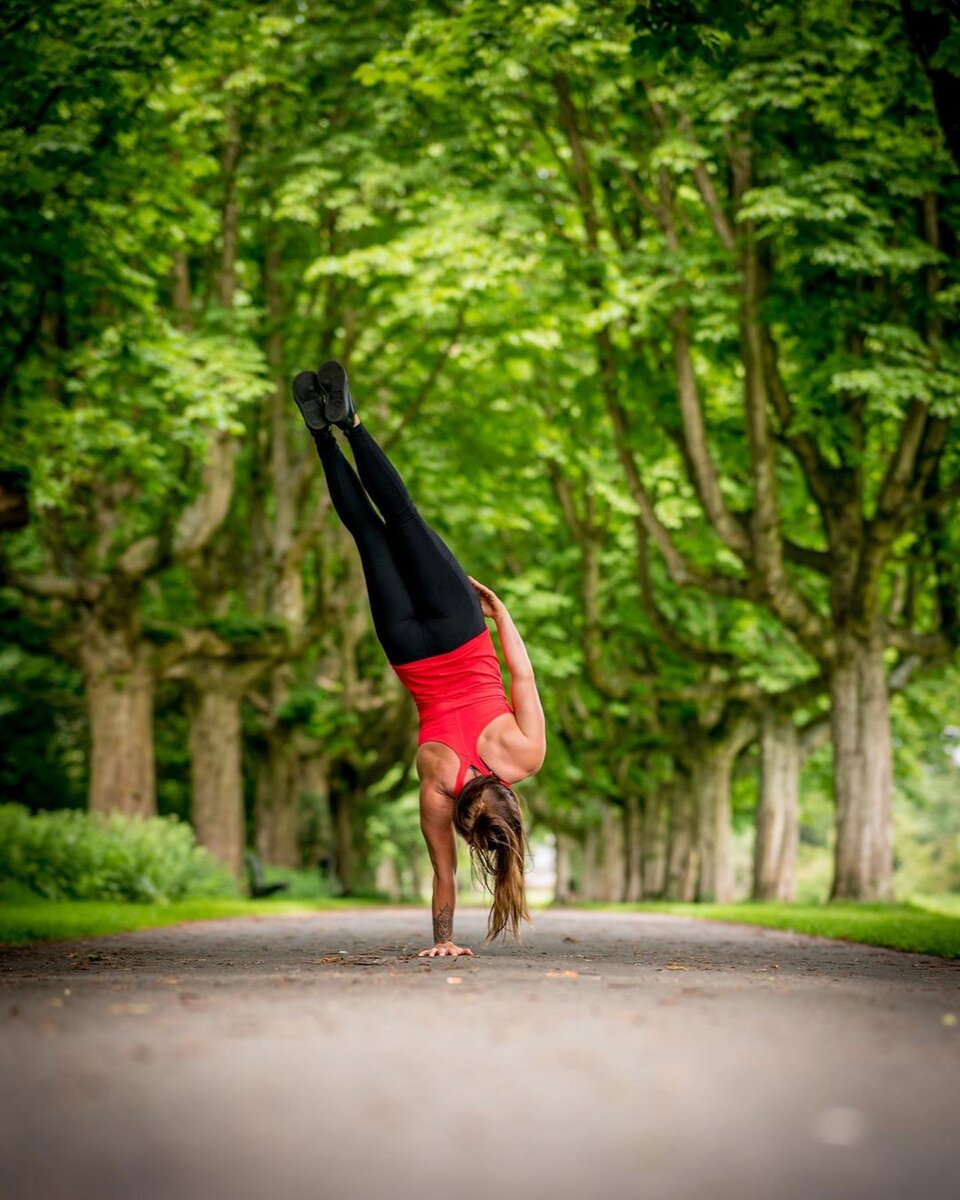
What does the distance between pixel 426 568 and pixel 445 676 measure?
64cm

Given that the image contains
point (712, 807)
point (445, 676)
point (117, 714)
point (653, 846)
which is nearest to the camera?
point (445, 676)

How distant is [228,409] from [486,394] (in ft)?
29.4

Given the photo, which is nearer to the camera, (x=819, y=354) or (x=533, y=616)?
(x=819, y=354)

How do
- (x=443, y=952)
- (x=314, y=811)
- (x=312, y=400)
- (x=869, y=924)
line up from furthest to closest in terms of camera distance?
(x=314, y=811) → (x=869, y=924) → (x=312, y=400) → (x=443, y=952)

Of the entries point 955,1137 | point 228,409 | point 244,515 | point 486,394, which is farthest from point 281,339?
point 955,1137

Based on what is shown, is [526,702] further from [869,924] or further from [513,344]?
[513,344]

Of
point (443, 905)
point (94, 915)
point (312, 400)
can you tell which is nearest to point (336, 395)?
point (312, 400)

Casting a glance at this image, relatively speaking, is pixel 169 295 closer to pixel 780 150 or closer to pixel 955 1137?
pixel 780 150

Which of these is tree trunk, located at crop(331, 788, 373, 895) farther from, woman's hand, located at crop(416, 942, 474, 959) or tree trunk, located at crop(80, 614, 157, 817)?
woman's hand, located at crop(416, 942, 474, 959)

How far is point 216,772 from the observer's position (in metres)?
21.4

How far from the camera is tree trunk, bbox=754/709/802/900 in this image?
23.1 m

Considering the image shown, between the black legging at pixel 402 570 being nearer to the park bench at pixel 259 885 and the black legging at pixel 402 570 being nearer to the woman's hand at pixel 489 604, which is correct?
the woman's hand at pixel 489 604

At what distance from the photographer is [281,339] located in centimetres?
2192

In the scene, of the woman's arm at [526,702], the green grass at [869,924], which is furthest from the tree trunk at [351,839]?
the woman's arm at [526,702]
